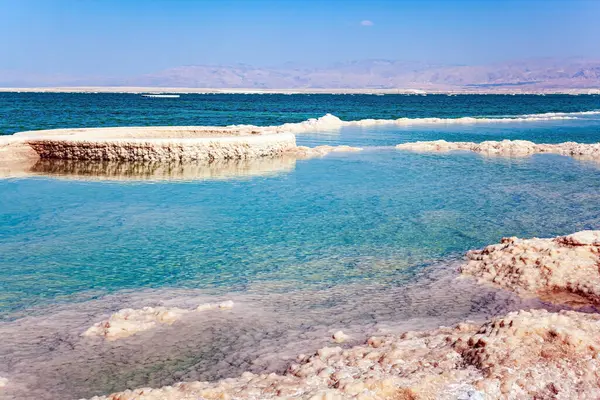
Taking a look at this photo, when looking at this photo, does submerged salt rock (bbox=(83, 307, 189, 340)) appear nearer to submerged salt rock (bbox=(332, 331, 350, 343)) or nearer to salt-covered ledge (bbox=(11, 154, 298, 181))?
submerged salt rock (bbox=(332, 331, 350, 343))

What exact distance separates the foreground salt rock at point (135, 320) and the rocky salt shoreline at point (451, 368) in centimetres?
126

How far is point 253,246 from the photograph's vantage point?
7.86 metres

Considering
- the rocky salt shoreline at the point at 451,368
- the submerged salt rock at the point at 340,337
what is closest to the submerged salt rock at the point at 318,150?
the submerged salt rock at the point at 340,337

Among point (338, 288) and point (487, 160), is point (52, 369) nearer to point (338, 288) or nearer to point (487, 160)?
point (338, 288)

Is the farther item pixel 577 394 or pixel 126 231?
pixel 126 231

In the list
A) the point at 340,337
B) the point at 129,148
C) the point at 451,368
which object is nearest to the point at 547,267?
the point at 340,337

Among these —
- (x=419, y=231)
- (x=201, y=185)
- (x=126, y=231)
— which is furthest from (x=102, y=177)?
(x=419, y=231)

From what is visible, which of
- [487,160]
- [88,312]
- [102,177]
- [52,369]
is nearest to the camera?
[52,369]

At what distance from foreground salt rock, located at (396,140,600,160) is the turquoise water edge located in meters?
4.84

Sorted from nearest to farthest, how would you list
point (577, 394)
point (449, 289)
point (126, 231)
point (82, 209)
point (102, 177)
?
1. point (577, 394)
2. point (449, 289)
3. point (126, 231)
4. point (82, 209)
5. point (102, 177)

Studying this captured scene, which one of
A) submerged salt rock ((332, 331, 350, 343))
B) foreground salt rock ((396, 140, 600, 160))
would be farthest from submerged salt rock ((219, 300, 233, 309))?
foreground salt rock ((396, 140, 600, 160))

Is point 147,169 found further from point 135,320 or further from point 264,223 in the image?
point 135,320

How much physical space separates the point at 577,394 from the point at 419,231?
5182mm

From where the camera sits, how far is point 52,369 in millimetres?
4426
